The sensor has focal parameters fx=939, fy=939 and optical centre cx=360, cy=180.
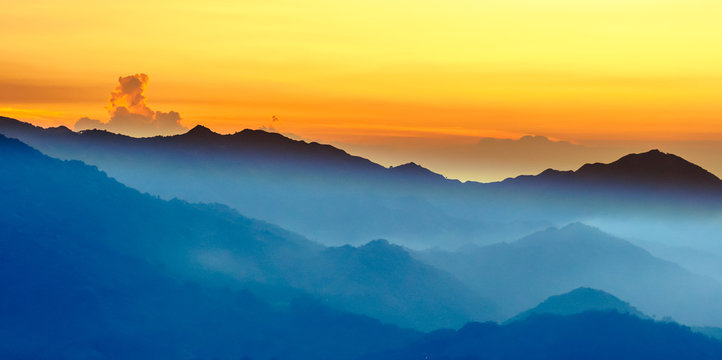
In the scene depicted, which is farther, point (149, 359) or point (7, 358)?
point (149, 359)

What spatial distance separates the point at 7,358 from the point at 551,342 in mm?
106552

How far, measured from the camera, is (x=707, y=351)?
640 ft

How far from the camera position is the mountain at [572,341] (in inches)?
7131

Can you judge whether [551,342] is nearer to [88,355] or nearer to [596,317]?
[596,317]

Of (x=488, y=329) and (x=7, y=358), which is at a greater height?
(x=488, y=329)

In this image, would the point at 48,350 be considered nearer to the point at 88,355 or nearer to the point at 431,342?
the point at 88,355

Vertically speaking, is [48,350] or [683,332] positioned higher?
[683,332]

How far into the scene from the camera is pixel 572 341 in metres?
183

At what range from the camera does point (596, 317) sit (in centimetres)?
19188

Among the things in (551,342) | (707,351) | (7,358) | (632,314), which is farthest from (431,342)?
(7,358)

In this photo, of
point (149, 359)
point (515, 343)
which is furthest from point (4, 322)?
point (515, 343)

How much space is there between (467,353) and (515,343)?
10.2 metres

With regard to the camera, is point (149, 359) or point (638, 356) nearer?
point (638, 356)

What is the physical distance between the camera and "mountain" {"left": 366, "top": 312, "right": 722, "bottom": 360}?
7131 inches
